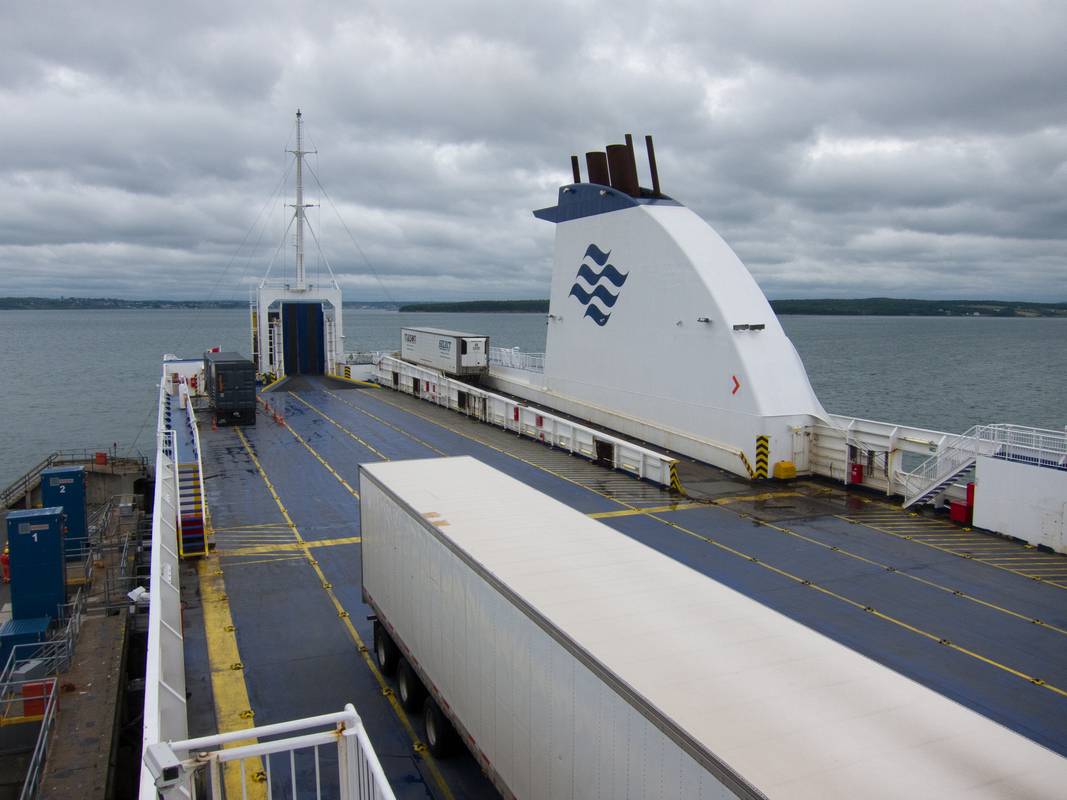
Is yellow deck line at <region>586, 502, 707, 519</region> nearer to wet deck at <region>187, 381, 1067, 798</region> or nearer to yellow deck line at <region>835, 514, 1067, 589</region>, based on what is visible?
wet deck at <region>187, 381, 1067, 798</region>

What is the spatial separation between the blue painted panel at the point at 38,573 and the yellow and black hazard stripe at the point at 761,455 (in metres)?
15.3

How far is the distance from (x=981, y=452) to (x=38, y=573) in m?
19.1

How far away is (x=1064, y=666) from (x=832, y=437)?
32.9 ft

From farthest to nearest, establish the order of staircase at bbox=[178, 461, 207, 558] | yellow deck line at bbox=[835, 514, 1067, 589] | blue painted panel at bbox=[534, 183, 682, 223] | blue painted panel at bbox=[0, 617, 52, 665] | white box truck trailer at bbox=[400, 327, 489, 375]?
white box truck trailer at bbox=[400, 327, 489, 375]
blue painted panel at bbox=[534, 183, 682, 223]
blue painted panel at bbox=[0, 617, 52, 665]
staircase at bbox=[178, 461, 207, 558]
yellow deck line at bbox=[835, 514, 1067, 589]

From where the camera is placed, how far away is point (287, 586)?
41.8 ft

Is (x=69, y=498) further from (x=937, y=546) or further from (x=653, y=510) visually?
(x=937, y=546)

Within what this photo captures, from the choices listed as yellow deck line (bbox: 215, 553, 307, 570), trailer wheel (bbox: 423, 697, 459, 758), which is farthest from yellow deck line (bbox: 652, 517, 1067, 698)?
yellow deck line (bbox: 215, 553, 307, 570)

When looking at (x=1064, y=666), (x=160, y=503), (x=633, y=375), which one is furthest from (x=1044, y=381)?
(x=160, y=503)

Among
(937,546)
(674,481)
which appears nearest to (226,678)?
(674,481)

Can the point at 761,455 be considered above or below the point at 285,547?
above

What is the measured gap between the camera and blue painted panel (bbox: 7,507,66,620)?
15766 mm

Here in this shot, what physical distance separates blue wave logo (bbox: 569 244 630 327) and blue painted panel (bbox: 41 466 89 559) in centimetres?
1516

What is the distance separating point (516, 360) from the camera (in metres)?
35.5

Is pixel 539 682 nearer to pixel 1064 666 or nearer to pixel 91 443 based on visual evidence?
pixel 1064 666
